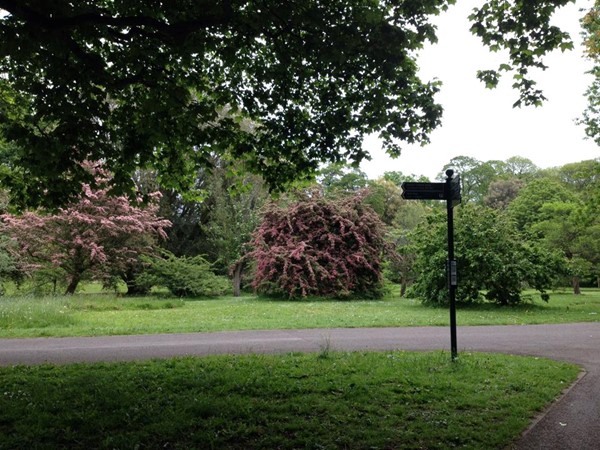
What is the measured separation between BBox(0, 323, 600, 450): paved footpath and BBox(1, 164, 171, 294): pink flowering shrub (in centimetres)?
1102

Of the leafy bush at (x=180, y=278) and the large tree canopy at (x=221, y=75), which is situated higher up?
the large tree canopy at (x=221, y=75)

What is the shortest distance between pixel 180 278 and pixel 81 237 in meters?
4.97

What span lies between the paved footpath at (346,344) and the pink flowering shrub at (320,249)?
33.9ft

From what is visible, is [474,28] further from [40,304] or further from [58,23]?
[40,304]

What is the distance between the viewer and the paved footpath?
840cm

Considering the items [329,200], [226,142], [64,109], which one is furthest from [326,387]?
[329,200]

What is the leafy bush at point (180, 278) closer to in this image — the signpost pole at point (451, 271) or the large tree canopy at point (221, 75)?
the large tree canopy at point (221, 75)

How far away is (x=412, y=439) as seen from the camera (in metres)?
4.56

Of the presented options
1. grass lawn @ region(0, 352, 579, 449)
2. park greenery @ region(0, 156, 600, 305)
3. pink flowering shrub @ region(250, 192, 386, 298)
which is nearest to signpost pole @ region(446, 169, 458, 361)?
grass lawn @ region(0, 352, 579, 449)

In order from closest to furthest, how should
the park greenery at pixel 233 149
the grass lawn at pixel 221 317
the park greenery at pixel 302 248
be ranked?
the park greenery at pixel 233 149 → the grass lawn at pixel 221 317 → the park greenery at pixel 302 248

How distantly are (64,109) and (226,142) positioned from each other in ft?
8.68

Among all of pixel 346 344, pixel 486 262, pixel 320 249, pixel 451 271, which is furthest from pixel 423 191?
pixel 320 249

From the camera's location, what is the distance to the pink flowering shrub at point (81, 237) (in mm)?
20859

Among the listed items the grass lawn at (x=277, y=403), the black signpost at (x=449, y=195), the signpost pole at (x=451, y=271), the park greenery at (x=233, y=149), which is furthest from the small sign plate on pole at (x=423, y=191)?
the grass lawn at (x=277, y=403)
